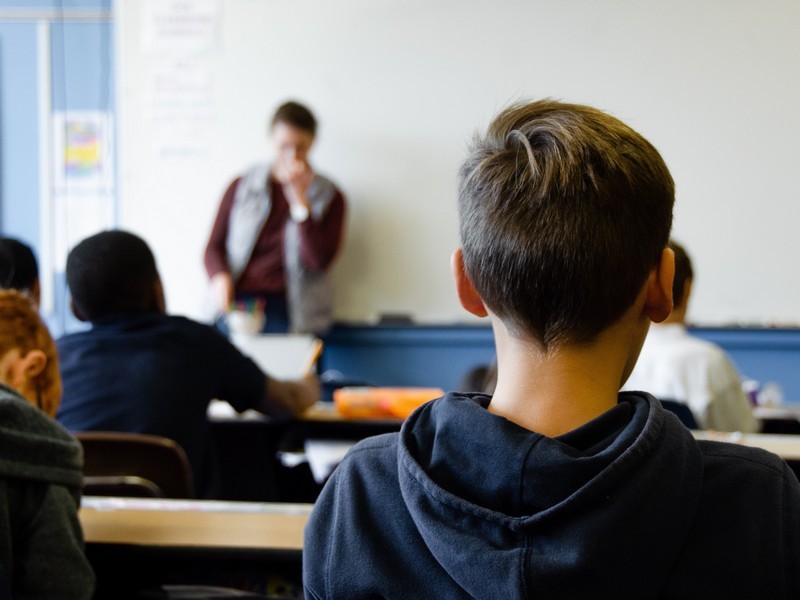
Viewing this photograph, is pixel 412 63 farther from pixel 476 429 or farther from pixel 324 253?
pixel 476 429

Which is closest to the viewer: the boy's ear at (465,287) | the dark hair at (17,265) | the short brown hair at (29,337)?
the boy's ear at (465,287)

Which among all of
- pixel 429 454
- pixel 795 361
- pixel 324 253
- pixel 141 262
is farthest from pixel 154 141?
pixel 429 454

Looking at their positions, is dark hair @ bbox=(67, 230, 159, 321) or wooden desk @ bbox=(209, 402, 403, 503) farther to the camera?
wooden desk @ bbox=(209, 402, 403, 503)

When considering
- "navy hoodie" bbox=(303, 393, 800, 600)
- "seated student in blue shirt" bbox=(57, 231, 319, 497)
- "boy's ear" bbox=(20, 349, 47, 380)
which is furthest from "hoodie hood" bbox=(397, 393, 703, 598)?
"seated student in blue shirt" bbox=(57, 231, 319, 497)

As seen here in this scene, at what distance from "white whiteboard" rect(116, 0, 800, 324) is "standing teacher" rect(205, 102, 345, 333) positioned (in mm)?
232

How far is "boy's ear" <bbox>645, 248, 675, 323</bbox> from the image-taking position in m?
0.77

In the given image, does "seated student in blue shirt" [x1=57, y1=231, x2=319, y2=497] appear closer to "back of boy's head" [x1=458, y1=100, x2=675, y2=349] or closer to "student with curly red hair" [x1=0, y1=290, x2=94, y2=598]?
"student with curly red hair" [x1=0, y1=290, x2=94, y2=598]

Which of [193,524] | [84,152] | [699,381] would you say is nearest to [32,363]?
[193,524]

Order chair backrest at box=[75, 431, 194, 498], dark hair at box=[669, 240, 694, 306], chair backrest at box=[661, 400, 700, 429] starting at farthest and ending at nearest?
chair backrest at box=[661, 400, 700, 429] < dark hair at box=[669, 240, 694, 306] < chair backrest at box=[75, 431, 194, 498]

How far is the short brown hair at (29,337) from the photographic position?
54.7 inches

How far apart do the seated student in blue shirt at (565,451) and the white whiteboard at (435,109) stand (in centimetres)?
363

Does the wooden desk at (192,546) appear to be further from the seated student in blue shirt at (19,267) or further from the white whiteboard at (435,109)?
the white whiteboard at (435,109)

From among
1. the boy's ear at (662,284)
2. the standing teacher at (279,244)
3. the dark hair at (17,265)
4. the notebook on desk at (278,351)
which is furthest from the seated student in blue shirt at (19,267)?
the standing teacher at (279,244)

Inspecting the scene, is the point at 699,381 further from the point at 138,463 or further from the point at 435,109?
the point at 435,109
